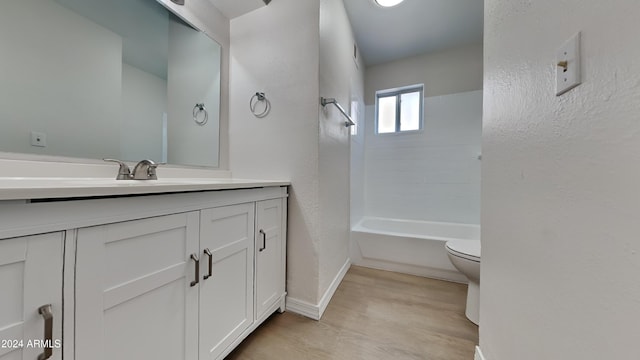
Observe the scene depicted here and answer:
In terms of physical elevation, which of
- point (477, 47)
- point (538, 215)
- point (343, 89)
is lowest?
point (538, 215)

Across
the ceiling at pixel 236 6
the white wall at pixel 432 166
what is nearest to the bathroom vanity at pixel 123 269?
the ceiling at pixel 236 6

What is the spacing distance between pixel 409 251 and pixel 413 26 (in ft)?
7.15

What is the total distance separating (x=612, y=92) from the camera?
15.7 inches

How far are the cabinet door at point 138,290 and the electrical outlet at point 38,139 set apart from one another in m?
0.64

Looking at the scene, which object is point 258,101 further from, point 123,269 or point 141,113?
point 123,269

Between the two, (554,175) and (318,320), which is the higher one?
(554,175)

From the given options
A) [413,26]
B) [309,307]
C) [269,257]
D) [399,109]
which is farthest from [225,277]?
[399,109]

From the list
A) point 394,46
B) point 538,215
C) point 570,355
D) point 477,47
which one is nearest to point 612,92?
point 538,215

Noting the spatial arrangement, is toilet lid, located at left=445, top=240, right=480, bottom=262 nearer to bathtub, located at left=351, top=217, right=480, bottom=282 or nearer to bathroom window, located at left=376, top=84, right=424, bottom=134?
bathtub, located at left=351, top=217, right=480, bottom=282

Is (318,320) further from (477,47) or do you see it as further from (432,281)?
(477,47)

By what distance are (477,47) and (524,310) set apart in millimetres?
2803

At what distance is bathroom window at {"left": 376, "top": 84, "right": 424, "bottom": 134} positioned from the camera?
281cm

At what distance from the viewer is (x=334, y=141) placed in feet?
5.68

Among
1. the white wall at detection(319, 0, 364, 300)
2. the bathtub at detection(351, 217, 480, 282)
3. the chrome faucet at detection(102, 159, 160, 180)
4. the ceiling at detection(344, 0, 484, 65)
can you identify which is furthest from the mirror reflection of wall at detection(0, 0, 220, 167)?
the bathtub at detection(351, 217, 480, 282)
